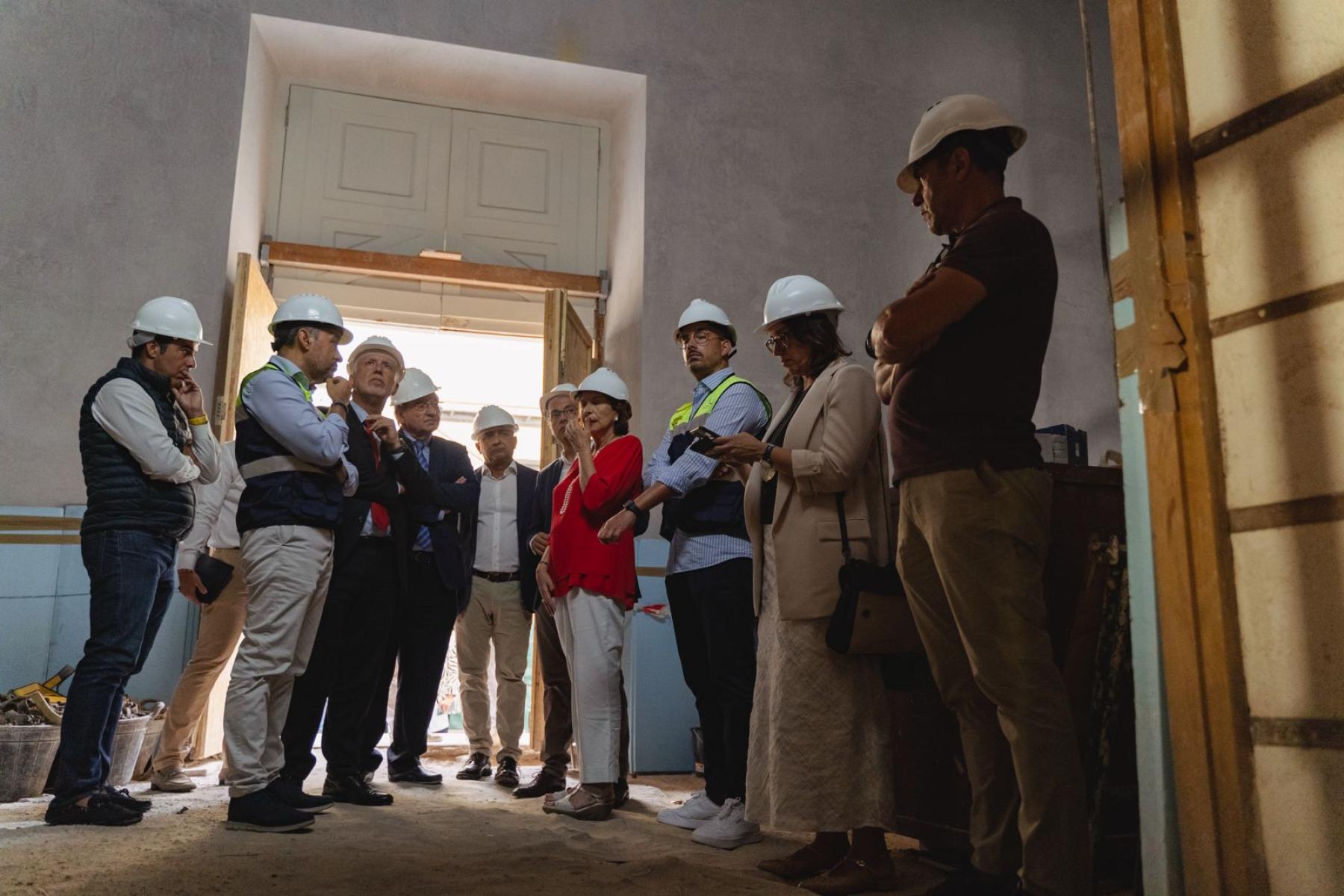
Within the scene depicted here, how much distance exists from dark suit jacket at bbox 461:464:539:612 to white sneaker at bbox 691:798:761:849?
165 cm

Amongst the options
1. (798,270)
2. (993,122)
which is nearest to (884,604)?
(993,122)

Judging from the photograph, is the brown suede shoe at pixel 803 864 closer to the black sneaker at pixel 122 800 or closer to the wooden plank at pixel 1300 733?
the wooden plank at pixel 1300 733

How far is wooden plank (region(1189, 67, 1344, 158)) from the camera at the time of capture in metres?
1.48

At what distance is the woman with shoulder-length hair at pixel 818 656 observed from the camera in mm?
2467

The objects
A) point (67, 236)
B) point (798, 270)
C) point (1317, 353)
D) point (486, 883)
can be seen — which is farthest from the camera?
point (798, 270)

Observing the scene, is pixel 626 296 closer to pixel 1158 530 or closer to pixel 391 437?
pixel 391 437

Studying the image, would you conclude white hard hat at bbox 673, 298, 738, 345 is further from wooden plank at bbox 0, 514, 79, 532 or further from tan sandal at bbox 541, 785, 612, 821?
wooden plank at bbox 0, 514, 79, 532

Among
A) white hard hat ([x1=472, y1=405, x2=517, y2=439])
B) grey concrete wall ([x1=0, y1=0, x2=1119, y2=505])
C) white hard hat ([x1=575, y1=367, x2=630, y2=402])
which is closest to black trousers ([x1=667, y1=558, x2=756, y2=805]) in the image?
white hard hat ([x1=575, y1=367, x2=630, y2=402])

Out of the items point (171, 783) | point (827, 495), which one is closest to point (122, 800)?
point (171, 783)

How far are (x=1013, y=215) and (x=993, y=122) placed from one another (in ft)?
0.78

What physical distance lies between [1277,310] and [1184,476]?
0.96 ft

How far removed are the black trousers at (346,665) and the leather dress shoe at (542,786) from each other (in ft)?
2.16

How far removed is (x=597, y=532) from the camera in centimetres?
360

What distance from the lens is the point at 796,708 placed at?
2541mm
